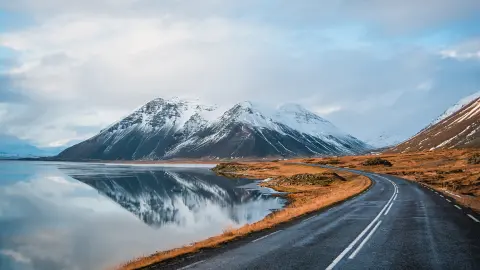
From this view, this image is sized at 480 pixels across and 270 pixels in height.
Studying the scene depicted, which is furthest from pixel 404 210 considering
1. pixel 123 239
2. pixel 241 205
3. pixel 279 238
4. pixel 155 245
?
pixel 241 205

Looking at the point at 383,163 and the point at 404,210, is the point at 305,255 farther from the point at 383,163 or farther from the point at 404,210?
the point at 383,163

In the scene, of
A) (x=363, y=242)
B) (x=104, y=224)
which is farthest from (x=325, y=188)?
(x=363, y=242)

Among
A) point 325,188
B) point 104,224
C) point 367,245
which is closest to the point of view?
point 367,245

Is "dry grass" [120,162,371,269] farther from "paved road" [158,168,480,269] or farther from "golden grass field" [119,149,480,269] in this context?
"paved road" [158,168,480,269]

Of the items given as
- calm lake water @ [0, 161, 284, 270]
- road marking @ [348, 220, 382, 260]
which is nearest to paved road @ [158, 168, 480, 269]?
road marking @ [348, 220, 382, 260]

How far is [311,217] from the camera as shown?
98.8 feet

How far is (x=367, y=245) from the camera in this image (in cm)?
1889

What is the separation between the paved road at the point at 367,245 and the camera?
15555mm

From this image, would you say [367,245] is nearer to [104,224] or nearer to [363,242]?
[363,242]

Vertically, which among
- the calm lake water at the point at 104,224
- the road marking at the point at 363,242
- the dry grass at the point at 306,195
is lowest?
the calm lake water at the point at 104,224

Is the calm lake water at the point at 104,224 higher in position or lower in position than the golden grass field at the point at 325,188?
lower

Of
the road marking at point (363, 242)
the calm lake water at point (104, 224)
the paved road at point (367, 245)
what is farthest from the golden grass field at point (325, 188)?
the road marking at point (363, 242)

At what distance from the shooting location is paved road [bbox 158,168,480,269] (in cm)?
1555

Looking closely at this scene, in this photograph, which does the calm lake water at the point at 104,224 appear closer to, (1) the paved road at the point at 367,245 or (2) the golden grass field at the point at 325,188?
(2) the golden grass field at the point at 325,188
